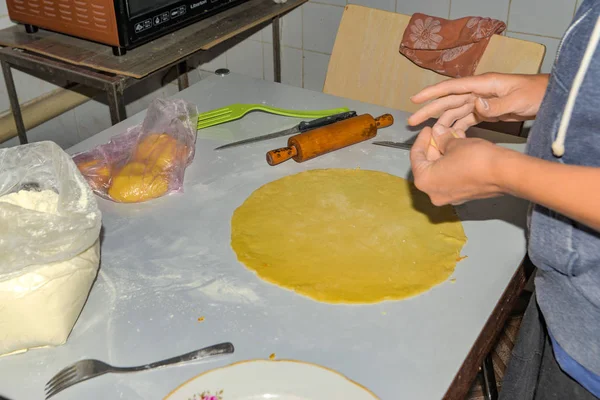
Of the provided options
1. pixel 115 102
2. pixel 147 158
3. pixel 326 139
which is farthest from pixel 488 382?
pixel 115 102

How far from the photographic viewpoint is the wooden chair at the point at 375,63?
68.6 inches

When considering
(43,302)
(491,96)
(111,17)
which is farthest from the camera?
(111,17)

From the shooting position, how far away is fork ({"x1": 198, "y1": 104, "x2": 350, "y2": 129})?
4.58 ft

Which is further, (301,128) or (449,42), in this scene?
(449,42)

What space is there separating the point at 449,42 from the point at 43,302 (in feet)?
4.52

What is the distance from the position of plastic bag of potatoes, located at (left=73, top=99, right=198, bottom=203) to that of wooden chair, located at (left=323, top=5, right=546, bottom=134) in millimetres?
678

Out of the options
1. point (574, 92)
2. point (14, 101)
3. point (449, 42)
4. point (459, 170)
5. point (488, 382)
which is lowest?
point (488, 382)

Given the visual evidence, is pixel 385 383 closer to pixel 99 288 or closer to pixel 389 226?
pixel 389 226

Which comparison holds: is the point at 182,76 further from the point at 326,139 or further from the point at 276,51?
the point at 326,139

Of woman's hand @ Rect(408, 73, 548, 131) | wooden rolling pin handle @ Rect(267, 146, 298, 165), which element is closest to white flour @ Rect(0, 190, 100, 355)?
wooden rolling pin handle @ Rect(267, 146, 298, 165)

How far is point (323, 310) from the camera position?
87 centimetres

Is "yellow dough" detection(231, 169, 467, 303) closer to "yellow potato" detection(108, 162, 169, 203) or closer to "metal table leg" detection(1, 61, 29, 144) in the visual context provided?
"yellow potato" detection(108, 162, 169, 203)

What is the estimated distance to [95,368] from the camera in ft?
2.52

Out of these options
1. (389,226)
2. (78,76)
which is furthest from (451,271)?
(78,76)
